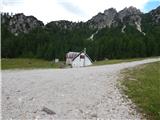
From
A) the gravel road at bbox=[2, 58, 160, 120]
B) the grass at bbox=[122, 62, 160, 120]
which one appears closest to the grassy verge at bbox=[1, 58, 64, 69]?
the grass at bbox=[122, 62, 160, 120]

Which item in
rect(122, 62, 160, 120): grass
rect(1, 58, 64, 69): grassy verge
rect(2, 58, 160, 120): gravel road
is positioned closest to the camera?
rect(2, 58, 160, 120): gravel road

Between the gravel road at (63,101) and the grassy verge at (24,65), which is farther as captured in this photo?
the grassy verge at (24,65)

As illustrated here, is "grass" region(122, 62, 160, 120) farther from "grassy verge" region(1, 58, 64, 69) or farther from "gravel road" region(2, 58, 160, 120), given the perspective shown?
"grassy verge" region(1, 58, 64, 69)

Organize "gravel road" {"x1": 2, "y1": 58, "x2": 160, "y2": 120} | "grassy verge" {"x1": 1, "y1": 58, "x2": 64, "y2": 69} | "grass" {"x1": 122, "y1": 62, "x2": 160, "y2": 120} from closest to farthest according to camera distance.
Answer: "gravel road" {"x1": 2, "y1": 58, "x2": 160, "y2": 120}
"grass" {"x1": 122, "y1": 62, "x2": 160, "y2": 120}
"grassy verge" {"x1": 1, "y1": 58, "x2": 64, "y2": 69}

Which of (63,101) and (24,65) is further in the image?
(24,65)

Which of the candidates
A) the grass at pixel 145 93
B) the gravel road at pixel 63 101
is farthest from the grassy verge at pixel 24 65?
the gravel road at pixel 63 101

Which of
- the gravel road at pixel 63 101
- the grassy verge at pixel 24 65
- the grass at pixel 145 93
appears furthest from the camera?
the grassy verge at pixel 24 65

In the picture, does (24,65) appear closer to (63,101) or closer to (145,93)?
(145,93)

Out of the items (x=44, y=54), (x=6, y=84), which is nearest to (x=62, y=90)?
(x=6, y=84)

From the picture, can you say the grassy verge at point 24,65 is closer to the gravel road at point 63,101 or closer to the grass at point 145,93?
the grass at point 145,93

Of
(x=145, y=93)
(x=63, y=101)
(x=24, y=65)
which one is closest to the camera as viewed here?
(x=63, y=101)

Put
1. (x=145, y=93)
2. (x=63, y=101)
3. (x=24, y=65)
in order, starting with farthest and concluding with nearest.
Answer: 1. (x=24, y=65)
2. (x=145, y=93)
3. (x=63, y=101)

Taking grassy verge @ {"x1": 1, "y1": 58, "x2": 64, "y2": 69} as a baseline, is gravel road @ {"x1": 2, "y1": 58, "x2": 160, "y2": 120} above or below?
below

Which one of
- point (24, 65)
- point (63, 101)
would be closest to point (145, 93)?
point (63, 101)
